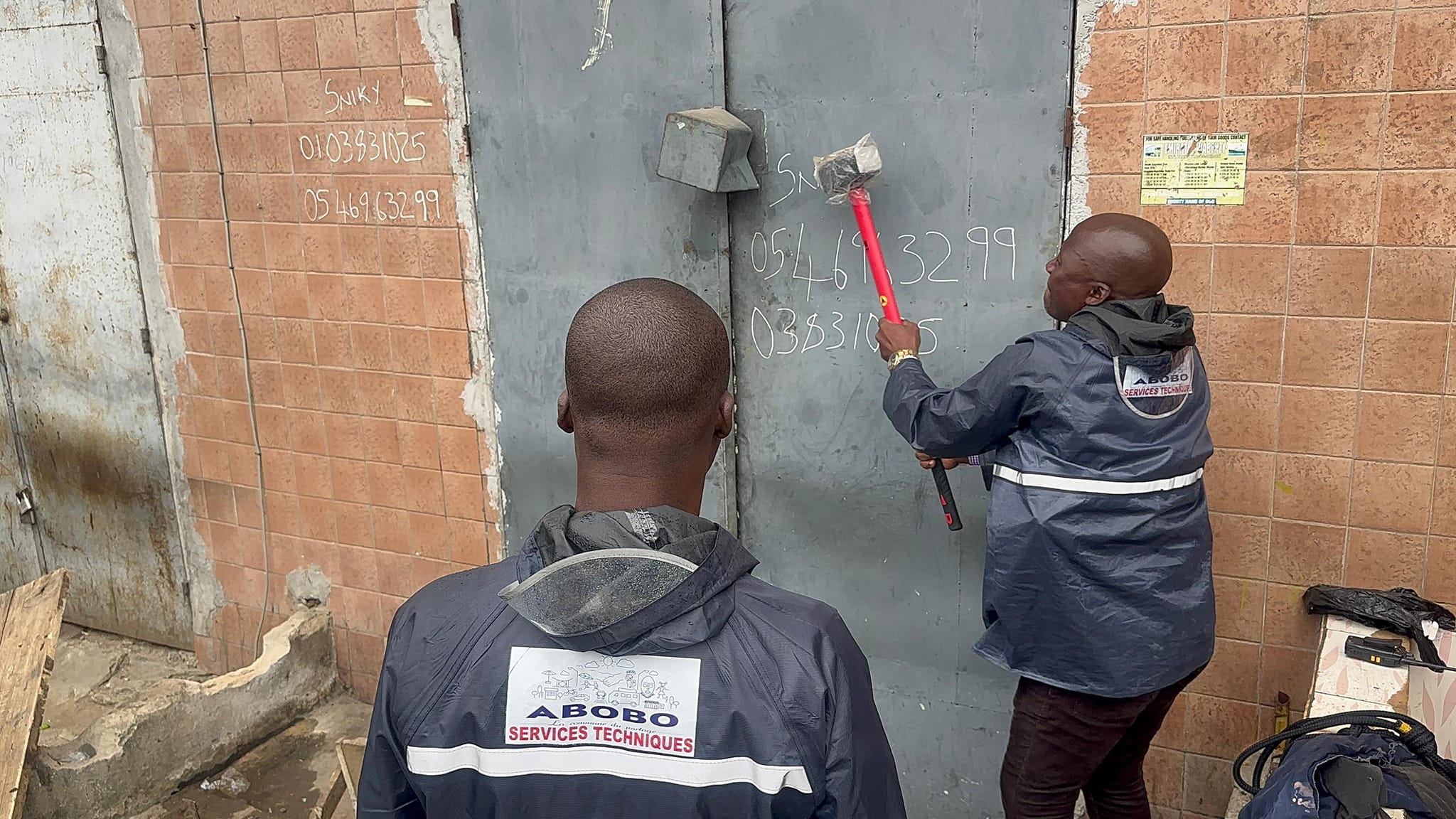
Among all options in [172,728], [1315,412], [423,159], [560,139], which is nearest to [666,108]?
[560,139]

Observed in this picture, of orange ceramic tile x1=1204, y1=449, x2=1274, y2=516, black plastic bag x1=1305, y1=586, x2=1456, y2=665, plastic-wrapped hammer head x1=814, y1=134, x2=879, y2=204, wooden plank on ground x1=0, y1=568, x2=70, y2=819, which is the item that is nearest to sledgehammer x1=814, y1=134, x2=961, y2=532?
plastic-wrapped hammer head x1=814, y1=134, x2=879, y2=204

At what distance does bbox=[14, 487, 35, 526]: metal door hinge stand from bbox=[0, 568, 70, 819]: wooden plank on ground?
1548 mm

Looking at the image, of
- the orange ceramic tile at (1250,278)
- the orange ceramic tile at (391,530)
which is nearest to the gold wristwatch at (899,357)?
the orange ceramic tile at (1250,278)

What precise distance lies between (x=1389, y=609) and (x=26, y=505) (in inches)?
218

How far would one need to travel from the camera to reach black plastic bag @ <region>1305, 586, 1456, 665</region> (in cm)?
260

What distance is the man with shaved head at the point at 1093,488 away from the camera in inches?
97.3

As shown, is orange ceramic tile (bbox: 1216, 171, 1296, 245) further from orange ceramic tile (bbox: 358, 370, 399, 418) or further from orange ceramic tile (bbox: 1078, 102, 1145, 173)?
orange ceramic tile (bbox: 358, 370, 399, 418)

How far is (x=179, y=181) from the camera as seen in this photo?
432 cm

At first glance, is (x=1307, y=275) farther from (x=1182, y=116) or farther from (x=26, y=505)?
(x=26, y=505)

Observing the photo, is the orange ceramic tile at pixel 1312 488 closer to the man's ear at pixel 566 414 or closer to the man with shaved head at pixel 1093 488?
the man with shaved head at pixel 1093 488

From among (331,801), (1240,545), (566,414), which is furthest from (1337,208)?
(331,801)

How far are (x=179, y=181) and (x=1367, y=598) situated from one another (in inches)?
171

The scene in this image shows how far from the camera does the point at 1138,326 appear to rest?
7.97ft

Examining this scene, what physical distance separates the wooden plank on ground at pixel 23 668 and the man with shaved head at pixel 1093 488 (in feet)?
8.94
